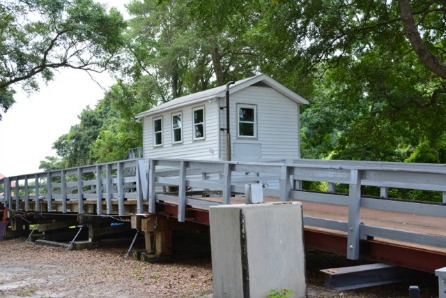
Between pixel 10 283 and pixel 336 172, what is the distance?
19.2 feet

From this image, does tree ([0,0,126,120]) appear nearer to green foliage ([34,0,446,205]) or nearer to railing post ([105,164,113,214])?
green foliage ([34,0,446,205])

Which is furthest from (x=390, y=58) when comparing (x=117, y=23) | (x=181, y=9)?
(x=181, y=9)

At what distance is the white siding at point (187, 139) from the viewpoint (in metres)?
19.6

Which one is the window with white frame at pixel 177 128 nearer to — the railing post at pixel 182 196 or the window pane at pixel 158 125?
the window pane at pixel 158 125

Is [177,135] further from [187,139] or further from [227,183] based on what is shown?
[227,183]

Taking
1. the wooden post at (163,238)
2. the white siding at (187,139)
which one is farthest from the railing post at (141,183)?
the white siding at (187,139)

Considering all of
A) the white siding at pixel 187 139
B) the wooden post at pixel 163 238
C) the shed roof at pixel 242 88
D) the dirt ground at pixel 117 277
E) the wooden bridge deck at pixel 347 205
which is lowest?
the dirt ground at pixel 117 277

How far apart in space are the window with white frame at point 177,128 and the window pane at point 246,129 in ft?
8.85

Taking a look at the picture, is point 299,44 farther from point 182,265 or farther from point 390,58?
point 182,265

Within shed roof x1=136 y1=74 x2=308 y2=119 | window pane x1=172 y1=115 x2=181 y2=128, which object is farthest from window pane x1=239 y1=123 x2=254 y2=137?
window pane x1=172 y1=115 x2=181 y2=128

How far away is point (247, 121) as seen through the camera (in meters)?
20.0

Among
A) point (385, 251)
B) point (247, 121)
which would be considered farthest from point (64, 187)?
point (385, 251)

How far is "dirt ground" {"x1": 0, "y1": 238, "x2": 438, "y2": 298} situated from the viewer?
743 cm

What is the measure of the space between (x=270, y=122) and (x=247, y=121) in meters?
1.06
